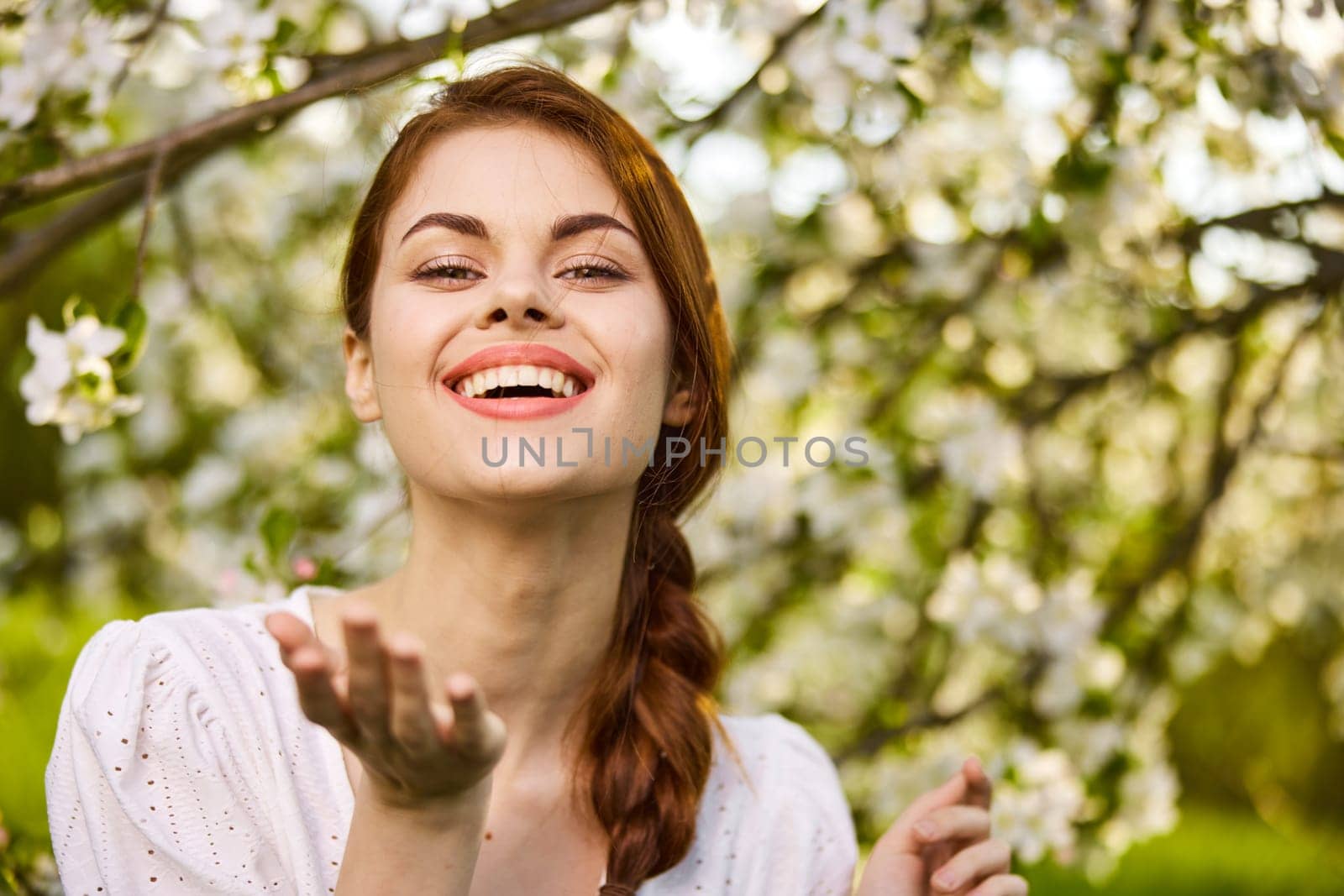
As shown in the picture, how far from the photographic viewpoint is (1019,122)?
7.63 ft

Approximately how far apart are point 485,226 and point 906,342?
4.50ft

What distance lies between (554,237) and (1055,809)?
4.25 ft

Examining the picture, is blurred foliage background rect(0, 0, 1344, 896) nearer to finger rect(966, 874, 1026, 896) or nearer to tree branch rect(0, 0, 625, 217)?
tree branch rect(0, 0, 625, 217)

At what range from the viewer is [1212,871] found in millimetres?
3602

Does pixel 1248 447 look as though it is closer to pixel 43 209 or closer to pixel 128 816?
pixel 128 816

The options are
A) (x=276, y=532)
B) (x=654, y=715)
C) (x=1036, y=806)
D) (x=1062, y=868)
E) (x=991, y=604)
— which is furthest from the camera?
(x=1062, y=868)

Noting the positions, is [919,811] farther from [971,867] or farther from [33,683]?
[33,683]

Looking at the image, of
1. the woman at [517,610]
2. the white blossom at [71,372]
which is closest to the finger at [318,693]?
the woman at [517,610]

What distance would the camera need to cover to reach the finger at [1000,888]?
1361 mm

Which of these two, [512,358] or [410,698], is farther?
[512,358]

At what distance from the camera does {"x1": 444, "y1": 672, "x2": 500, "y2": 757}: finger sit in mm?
910

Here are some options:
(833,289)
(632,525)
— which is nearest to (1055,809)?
(632,525)

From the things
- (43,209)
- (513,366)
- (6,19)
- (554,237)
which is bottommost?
(513,366)

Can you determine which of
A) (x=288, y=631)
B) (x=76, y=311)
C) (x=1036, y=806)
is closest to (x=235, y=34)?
(x=76, y=311)
